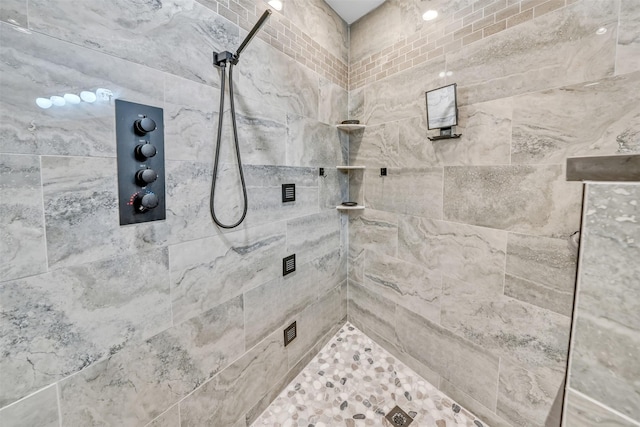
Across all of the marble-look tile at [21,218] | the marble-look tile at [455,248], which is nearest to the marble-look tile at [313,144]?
the marble-look tile at [455,248]

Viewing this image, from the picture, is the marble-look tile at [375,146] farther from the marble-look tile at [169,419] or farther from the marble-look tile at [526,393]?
the marble-look tile at [169,419]

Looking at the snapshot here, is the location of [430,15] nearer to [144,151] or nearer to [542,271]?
[542,271]

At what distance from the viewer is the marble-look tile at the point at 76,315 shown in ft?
2.21

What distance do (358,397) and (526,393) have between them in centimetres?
84

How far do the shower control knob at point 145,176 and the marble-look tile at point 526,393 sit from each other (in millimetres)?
1783

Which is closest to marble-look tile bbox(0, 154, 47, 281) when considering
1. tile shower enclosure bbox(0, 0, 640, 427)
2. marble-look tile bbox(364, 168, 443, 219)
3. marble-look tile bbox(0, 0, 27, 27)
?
tile shower enclosure bbox(0, 0, 640, 427)

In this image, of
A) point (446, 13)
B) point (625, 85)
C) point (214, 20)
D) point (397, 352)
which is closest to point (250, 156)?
point (214, 20)

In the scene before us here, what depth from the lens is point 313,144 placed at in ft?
5.28

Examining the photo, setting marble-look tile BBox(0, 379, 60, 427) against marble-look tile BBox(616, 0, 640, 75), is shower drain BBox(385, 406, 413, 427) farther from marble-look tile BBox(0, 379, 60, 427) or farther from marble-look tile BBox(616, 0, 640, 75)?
marble-look tile BBox(616, 0, 640, 75)

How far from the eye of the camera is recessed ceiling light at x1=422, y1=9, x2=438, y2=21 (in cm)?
138

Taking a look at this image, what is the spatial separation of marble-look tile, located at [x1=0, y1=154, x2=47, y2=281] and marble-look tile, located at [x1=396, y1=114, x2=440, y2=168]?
1.62m

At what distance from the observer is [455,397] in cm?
143

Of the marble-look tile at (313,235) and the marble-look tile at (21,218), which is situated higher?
the marble-look tile at (21,218)

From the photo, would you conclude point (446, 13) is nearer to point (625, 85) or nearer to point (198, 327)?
point (625, 85)
